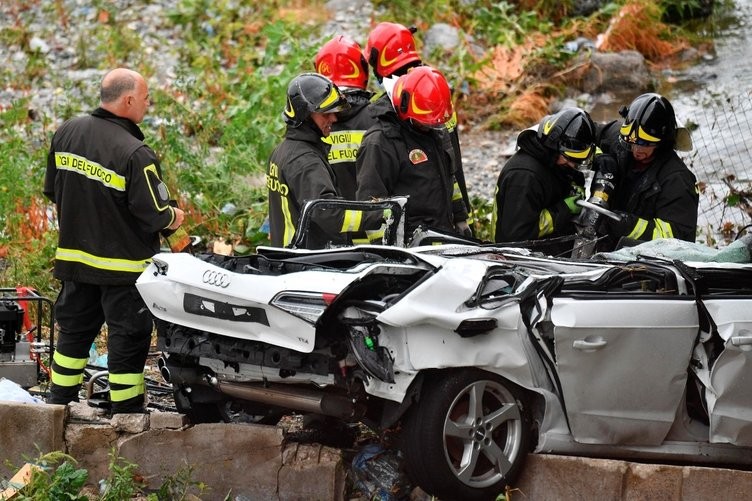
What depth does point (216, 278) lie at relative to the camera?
16.4ft

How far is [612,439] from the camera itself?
515 centimetres

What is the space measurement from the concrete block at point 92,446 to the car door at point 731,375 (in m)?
2.86

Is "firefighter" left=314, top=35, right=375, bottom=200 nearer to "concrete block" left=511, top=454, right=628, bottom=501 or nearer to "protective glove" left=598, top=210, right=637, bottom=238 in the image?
"protective glove" left=598, top=210, right=637, bottom=238

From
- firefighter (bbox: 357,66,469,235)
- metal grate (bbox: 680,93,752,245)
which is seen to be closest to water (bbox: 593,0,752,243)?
metal grate (bbox: 680,93,752,245)

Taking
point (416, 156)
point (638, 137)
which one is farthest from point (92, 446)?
point (638, 137)

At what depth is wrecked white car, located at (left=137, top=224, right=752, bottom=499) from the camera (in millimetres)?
4840

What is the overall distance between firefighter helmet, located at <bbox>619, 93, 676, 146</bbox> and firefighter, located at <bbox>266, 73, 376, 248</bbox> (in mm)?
1720

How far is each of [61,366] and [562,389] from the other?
280 cm

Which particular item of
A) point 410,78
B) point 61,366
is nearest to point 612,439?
point 410,78

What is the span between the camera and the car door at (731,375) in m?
4.98

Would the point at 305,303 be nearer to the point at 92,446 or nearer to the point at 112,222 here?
the point at 92,446

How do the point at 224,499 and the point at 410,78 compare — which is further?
the point at 410,78

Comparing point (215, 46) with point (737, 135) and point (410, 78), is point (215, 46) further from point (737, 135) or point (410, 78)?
point (410, 78)

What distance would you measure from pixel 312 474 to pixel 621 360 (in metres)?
1.49
